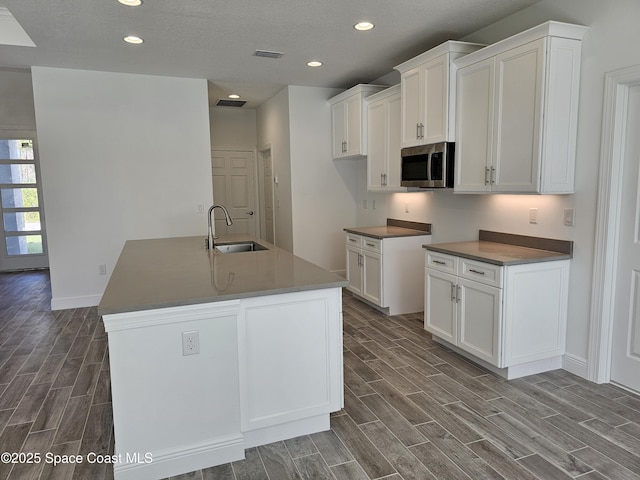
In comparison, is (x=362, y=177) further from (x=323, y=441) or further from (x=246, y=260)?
(x=323, y=441)

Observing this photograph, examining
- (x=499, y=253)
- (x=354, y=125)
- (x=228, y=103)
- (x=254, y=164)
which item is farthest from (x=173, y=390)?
(x=254, y=164)

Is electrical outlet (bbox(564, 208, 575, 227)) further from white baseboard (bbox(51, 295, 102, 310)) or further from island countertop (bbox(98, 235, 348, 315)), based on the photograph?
white baseboard (bbox(51, 295, 102, 310))

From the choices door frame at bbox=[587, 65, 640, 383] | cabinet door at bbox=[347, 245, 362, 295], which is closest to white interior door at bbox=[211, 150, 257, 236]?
cabinet door at bbox=[347, 245, 362, 295]

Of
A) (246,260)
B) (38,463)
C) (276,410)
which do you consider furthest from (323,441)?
(38,463)

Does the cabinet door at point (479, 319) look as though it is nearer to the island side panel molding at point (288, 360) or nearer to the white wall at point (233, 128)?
the island side panel molding at point (288, 360)

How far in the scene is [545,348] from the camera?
10.1 ft

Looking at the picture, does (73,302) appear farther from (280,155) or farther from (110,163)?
(280,155)

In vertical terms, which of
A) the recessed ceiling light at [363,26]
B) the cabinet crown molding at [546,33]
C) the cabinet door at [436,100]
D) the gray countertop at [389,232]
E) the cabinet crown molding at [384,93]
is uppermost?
the recessed ceiling light at [363,26]

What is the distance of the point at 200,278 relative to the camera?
236cm

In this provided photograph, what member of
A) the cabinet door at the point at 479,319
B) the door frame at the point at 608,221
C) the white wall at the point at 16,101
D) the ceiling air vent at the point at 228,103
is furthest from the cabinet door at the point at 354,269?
the white wall at the point at 16,101

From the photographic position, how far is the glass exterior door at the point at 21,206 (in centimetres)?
711

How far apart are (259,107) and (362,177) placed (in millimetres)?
2410

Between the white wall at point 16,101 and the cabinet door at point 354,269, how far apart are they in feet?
18.8

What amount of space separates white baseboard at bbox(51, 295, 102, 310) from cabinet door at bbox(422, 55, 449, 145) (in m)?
4.15
